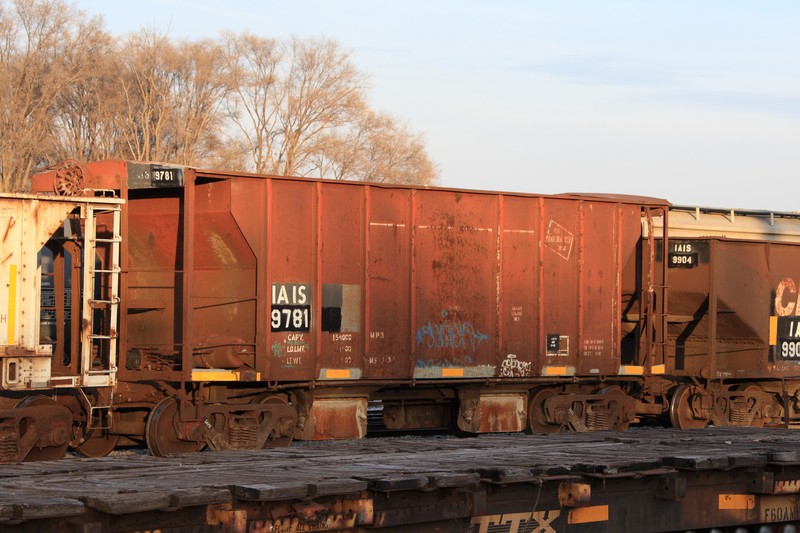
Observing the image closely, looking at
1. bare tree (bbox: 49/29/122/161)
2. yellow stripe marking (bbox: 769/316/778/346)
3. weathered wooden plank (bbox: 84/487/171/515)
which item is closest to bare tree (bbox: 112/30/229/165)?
bare tree (bbox: 49/29/122/161)

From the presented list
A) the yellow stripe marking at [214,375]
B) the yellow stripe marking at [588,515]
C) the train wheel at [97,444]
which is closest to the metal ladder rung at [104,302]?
the yellow stripe marking at [214,375]

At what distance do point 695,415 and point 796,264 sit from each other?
3.58m

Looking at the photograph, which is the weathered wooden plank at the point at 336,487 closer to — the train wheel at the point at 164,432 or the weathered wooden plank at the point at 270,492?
the weathered wooden plank at the point at 270,492

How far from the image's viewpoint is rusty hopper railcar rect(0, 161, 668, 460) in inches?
516

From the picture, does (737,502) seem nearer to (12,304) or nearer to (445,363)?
(445,363)

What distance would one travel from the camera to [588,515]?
8.38 meters

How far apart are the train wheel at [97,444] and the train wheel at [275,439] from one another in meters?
1.83

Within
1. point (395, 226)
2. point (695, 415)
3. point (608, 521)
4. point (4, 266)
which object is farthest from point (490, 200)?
point (608, 521)

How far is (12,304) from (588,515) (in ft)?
22.4

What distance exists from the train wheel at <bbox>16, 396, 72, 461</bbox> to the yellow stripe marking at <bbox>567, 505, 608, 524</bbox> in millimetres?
6426

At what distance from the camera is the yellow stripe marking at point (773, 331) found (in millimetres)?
19250

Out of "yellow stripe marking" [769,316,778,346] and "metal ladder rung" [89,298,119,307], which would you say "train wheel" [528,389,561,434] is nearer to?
"yellow stripe marking" [769,316,778,346]

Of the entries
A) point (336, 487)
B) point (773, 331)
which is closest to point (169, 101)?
point (773, 331)

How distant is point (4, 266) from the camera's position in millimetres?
11953
